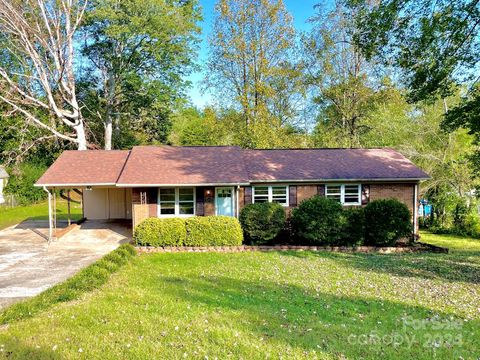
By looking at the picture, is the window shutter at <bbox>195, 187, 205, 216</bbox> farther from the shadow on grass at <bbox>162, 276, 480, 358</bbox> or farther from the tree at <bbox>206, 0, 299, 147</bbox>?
the tree at <bbox>206, 0, 299, 147</bbox>

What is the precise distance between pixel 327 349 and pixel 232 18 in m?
26.1

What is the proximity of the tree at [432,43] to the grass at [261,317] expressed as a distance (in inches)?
221

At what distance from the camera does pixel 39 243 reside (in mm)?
13961

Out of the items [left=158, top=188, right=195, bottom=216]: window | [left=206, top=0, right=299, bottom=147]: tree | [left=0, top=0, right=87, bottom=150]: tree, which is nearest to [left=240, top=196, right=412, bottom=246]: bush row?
[left=158, top=188, right=195, bottom=216]: window

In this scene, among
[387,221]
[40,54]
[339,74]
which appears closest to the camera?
[387,221]

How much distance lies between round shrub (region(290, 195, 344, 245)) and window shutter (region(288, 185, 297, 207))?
57.8 inches

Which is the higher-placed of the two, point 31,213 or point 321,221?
point 321,221

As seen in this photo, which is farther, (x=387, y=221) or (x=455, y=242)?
(x=455, y=242)

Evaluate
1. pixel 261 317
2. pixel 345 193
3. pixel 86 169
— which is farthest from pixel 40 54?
pixel 261 317

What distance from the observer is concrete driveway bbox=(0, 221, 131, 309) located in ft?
28.0

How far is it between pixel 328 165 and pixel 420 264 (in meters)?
6.62

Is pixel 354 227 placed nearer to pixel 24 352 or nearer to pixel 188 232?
pixel 188 232

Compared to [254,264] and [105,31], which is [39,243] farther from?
[105,31]

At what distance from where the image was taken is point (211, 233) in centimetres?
1343
